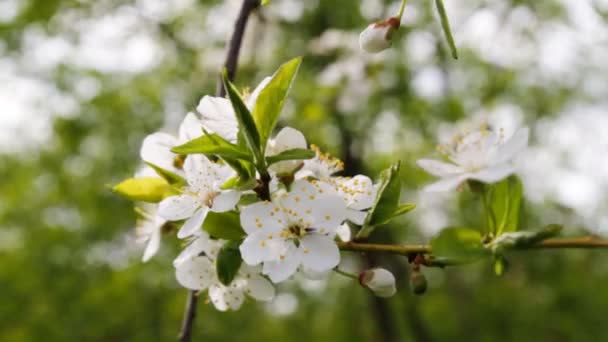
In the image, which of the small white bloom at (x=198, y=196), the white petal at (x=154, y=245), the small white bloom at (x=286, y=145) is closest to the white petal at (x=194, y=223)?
the small white bloom at (x=198, y=196)

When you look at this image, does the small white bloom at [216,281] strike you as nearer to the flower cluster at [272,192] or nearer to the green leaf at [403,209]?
the flower cluster at [272,192]

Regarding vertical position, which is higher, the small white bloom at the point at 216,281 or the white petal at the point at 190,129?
the white petal at the point at 190,129

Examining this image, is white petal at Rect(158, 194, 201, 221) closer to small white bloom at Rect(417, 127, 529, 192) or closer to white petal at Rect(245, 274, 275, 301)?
white petal at Rect(245, 274, 275, 301)

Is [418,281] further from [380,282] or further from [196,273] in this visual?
[196,273]

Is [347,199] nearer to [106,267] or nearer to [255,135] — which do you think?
[255,135]

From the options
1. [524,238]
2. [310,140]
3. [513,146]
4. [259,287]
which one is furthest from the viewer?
[310,140]

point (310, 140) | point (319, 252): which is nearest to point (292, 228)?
point (319, 252)

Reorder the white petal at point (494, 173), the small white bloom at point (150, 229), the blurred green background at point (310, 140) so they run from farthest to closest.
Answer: the blurred green background at point (310, 140)
the small white bloom at point (150, 229)
the white petal at point (494, 173)
